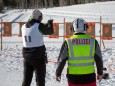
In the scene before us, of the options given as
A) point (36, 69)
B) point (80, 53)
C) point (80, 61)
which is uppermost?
point (80, 53)

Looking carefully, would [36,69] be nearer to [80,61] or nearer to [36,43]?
[36,43]

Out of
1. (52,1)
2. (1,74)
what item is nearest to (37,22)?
(1,74)

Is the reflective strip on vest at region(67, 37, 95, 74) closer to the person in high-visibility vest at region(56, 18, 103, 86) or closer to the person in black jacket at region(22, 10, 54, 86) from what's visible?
the person in high-visibility vest at region(56, 18, 103, 86)

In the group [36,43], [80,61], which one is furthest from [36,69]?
[80,61]

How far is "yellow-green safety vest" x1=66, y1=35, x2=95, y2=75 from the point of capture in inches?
180

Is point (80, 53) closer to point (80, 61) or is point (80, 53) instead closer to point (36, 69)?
point (80, 61)

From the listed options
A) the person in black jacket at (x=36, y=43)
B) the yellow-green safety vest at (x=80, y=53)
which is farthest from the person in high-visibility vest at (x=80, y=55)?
the person in black jacket at (x=36, y=43)

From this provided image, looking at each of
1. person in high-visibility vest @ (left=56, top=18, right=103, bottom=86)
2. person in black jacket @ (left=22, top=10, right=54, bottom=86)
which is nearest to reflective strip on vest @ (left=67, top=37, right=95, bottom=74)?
person in high-visibility vest @ (left=56, top=18, right=103, bottom=86)

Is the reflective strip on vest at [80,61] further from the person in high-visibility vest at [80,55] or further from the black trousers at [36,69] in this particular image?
the black trousers at [36,69]

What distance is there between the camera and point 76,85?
4.60m

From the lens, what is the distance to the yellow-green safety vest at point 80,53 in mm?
4566

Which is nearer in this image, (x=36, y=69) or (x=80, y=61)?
(x=80, y=61)

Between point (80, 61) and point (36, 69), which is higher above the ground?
point (80, 61)

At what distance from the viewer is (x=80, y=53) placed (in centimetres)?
457
